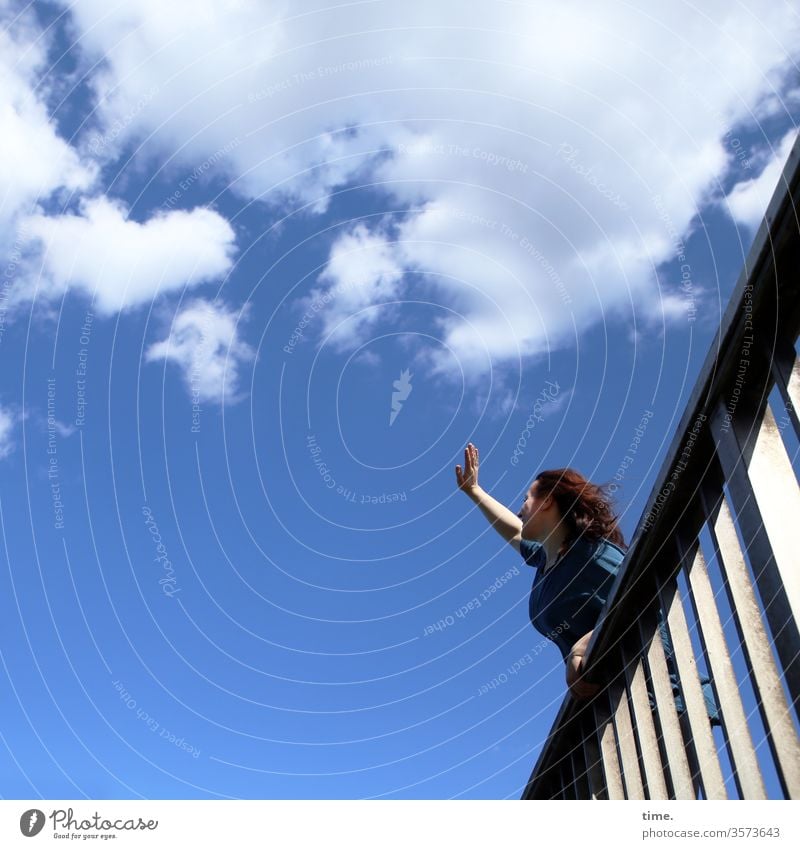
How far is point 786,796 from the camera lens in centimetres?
126

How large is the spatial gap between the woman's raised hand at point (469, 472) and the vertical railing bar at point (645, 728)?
174 cm

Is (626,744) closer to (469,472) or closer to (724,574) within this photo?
(724,574)

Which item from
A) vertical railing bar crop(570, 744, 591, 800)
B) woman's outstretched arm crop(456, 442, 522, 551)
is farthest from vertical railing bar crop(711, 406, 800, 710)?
woman's outstretched arm crop(456, 442, 522, 551)

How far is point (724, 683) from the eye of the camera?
1467 millimetres

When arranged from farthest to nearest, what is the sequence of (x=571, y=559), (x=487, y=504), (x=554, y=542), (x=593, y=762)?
(x=487, y=504) < (x=554, y=542) < (x=571, y=559) < (x=593, y=762)

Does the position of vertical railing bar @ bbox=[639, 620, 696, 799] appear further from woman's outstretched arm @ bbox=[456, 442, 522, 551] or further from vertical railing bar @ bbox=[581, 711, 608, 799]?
woman's outstretched arm @ bbox=[456, 442, 522, 551]

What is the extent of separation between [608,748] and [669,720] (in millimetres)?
503

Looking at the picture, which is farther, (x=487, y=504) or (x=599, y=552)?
(x=487, y=504)

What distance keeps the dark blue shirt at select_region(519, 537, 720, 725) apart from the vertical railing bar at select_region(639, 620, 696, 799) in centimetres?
45

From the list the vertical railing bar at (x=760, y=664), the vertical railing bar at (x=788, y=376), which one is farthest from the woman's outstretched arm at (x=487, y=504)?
the vertical railing bar at (x=788, y=376)

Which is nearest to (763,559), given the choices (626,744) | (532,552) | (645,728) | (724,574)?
(724,574)

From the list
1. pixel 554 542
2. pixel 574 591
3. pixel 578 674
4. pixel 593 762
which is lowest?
pixel 593 762
